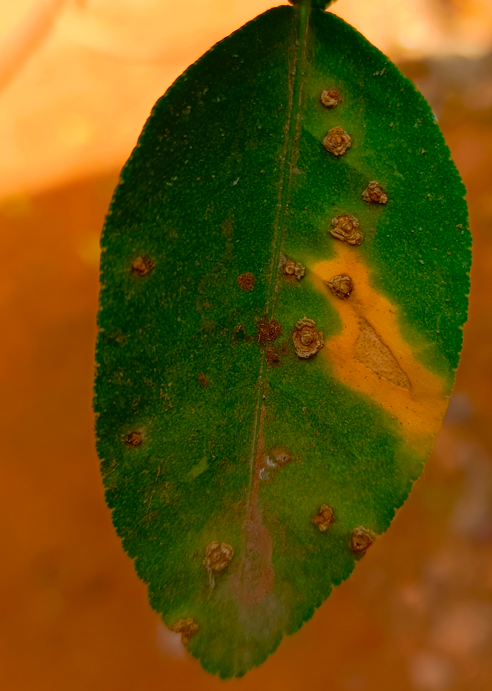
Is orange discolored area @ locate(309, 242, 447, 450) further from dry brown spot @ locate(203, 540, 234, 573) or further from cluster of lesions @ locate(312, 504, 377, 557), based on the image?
dry brown spot @ locate(203, 540, 234, 573)

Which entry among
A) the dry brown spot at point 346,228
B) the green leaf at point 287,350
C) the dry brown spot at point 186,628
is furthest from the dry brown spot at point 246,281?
the dry brown spot at point 186,628

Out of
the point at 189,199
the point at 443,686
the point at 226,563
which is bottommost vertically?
the point at 443,686

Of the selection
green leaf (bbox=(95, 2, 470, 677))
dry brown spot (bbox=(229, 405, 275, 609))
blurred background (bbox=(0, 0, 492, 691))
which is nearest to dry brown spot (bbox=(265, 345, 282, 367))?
green leaf (bbox=(95, 2, 470, 677))

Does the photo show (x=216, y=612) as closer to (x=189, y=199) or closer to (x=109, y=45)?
(x=189, y=199)

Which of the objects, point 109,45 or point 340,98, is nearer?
point 340,98

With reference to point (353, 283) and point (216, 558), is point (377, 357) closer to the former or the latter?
point (353, 283)

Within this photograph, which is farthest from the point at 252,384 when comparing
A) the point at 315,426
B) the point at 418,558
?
the point at 418,558

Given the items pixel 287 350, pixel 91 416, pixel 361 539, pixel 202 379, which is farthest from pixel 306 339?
pixel 91 416
